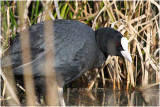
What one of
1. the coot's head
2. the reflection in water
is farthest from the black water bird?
the reflection in water

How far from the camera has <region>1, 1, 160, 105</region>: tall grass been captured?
3.47 metres

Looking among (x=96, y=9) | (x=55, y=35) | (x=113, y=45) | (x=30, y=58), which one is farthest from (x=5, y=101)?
(x=96, y=9)

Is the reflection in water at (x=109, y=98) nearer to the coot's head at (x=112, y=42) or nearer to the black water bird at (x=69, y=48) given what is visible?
the black water bird at (x=69, y=48)

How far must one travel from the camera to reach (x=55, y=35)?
2873mm

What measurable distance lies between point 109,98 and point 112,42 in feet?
2.28

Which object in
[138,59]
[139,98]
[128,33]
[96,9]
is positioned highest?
[96,9]

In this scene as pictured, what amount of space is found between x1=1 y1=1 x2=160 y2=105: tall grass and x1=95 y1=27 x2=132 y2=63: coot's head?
1.35 ft

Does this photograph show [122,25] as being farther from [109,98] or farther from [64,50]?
[64,50]

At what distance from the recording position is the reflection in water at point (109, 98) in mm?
3205

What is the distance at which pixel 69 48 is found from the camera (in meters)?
2.81

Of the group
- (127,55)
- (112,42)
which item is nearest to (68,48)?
(112,42)

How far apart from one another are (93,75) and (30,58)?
108 centimetres

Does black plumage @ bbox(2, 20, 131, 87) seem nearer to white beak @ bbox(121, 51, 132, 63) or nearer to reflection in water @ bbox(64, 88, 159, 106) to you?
white beak @ bbox(121, 51, 132, 63)

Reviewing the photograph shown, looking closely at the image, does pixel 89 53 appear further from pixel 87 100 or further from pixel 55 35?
pixel 87 100
